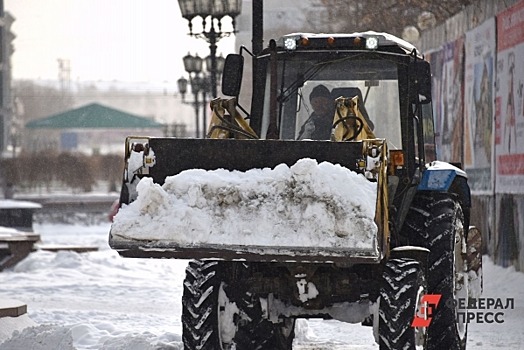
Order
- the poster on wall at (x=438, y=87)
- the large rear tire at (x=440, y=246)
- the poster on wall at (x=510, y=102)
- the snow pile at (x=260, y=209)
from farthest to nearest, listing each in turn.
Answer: the poster on wall at (x=438, y=87)
the poster on wall at (x=510, y=102)
the large rear tire at (x=440, y=246)
the snow pile at (x=260, y=209)

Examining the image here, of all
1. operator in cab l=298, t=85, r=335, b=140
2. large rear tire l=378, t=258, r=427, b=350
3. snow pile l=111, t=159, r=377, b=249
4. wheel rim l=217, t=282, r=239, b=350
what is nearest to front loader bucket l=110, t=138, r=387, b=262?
snow pile l=111, t=159, r=377, b=249

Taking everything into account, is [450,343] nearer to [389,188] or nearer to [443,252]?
[443,252]

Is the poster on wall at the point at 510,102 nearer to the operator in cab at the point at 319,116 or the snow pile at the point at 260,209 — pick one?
the operator in cab at the point at 319,116

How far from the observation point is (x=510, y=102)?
15.1 m

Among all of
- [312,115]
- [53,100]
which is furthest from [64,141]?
[312,115]

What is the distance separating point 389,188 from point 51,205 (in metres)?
30.3

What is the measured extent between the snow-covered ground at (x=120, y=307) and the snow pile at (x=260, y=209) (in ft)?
6.86

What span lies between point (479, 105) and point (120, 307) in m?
5.42

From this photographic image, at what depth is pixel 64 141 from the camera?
10738cm

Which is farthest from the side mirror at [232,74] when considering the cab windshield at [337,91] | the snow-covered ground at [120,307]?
the snow-covered ground at [120,307]

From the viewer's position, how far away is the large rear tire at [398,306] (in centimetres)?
804

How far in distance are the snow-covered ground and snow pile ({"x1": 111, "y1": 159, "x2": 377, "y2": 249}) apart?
2092mm

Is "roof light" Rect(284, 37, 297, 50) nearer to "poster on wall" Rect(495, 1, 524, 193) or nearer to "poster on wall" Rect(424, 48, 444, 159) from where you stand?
"poster on wall" Rect(495, 1, 524, 193)

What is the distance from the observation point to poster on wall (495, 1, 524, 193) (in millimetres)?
14547
